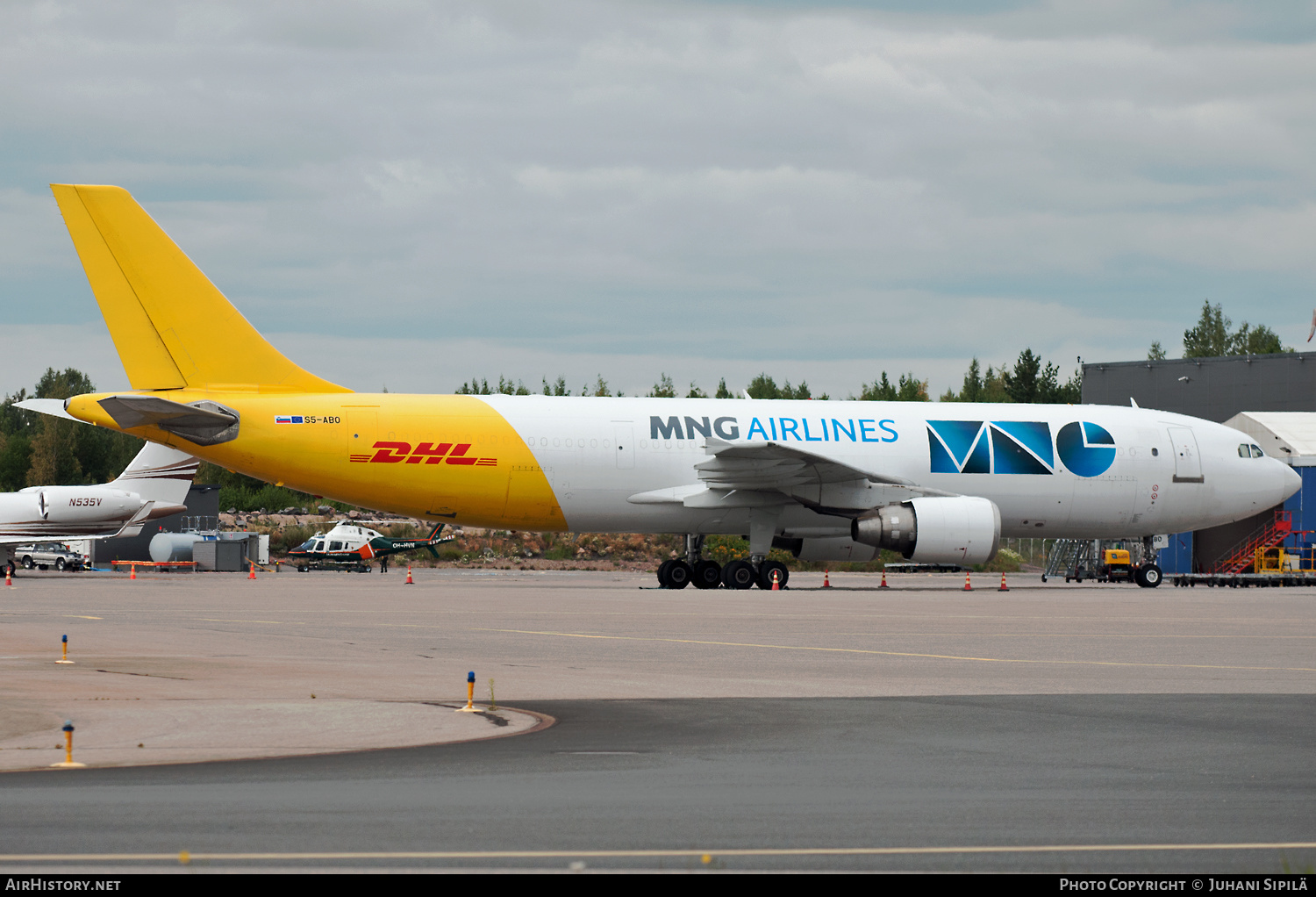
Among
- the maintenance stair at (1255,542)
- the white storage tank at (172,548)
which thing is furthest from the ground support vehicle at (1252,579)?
the white storage tank at (172,548)

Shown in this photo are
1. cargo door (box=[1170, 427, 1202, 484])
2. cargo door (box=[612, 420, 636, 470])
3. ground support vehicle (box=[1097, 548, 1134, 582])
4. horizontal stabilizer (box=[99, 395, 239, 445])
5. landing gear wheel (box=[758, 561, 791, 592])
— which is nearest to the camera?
horizontal stabilizer (box=[99, 395, 239, 445])

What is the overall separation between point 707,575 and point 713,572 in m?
0.18

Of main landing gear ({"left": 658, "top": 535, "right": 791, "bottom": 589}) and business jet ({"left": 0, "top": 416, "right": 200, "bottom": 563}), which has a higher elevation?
business jet ({"left": 0, "top": 416, "right": 200, "bottom": 563})

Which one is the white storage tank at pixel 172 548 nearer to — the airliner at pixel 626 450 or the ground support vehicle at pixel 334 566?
the ground support vehicle at pixel 334 566

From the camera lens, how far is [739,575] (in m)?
32.8

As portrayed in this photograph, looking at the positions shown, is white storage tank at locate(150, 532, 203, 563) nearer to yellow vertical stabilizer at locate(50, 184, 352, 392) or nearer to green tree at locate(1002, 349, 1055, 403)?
yellow vertical stabilizer at locate(50, 184, 352, 392)

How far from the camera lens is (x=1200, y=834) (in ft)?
22.4

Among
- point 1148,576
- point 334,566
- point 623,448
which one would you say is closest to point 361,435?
point 623,448

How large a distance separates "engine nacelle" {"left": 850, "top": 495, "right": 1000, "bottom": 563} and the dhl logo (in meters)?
9.29

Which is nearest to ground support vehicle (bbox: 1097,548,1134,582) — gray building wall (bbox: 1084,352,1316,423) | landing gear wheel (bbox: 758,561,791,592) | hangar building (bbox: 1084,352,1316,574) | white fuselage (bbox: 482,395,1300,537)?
hangar building (bbox: 1084,352,1316,574)

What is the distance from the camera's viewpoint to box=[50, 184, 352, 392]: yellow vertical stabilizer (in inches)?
1204

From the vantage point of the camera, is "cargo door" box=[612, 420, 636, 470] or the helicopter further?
the helicopter

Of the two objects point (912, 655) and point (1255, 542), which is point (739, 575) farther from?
point (1255, 542)
